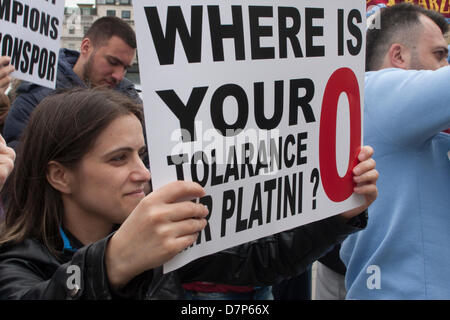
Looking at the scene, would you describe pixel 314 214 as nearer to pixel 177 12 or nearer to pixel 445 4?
pixel 177 12

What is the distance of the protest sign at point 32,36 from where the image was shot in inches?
100

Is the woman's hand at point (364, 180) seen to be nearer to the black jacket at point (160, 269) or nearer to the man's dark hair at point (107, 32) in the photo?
the black jacket at point (160, 269)

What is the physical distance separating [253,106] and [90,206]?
561mm

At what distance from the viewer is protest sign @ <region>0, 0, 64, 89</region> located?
254cm

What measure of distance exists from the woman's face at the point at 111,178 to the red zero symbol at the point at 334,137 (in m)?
0.50

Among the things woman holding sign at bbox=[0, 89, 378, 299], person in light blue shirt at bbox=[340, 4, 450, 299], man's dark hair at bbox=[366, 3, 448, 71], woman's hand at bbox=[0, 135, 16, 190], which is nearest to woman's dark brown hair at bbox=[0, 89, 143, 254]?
woman holding sign at bbox=[0, 89, 378, 299]

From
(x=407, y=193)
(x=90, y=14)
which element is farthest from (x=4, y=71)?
(x=90, y=14)

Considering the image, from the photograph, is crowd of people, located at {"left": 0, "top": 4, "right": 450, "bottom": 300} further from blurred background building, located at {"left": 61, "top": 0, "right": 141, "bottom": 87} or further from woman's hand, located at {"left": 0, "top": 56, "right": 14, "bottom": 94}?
blurred background building, located at {"left": 61, "top": 0, "right": 141, "bottom": 87}

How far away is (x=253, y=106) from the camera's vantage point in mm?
1190

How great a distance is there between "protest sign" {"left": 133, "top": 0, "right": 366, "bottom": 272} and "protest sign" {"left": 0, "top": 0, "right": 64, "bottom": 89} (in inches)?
71.4

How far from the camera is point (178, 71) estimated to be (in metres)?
1.02

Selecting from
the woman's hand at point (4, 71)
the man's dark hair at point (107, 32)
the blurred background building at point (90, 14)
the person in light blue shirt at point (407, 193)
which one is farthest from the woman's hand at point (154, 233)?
the blurred background building at point (90, 14)

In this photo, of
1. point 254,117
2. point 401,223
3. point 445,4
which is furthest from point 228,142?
point 445,4

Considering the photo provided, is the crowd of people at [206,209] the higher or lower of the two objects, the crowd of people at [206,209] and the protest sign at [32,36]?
the lower
